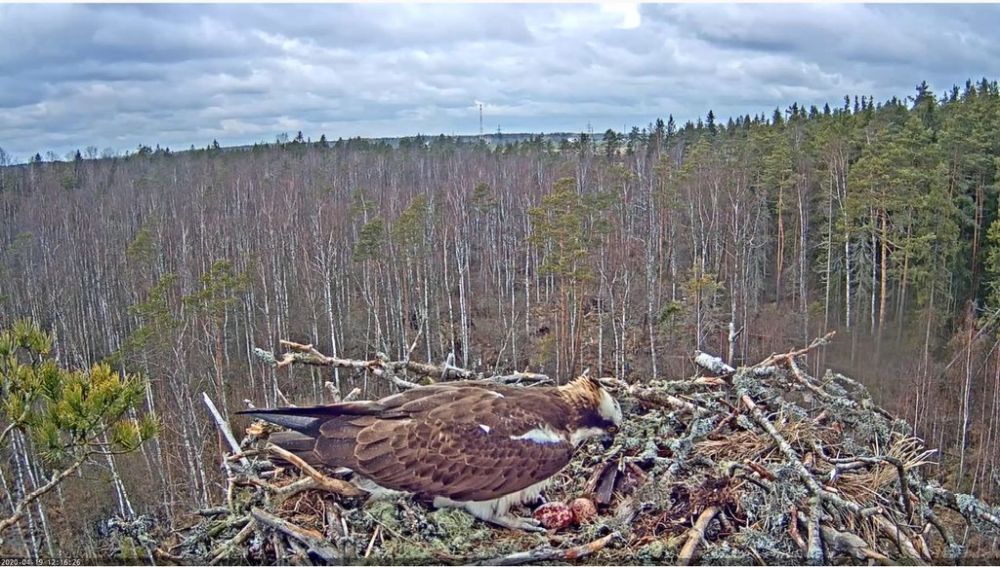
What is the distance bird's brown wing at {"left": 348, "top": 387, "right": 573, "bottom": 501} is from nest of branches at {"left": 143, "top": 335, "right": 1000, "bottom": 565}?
0.61ft

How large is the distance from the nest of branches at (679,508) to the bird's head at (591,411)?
7.3 inches

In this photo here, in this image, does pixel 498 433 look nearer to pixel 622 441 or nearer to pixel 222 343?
pixel 622 441

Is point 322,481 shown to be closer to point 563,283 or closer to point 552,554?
point 552,554

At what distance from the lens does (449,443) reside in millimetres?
4477

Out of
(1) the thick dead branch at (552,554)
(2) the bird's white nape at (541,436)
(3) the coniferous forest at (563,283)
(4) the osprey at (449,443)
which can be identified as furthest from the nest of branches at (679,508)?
(3) the coniferous forest at (563,283)

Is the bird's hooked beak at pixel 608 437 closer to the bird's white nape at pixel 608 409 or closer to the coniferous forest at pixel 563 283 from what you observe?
the bird's white nape at pixel 608 409

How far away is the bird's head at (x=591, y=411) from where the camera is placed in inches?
190

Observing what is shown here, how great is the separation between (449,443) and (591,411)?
3.29 feet

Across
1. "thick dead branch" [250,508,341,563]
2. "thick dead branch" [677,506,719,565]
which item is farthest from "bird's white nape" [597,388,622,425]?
"thick dead branch" [250,508,341,563]

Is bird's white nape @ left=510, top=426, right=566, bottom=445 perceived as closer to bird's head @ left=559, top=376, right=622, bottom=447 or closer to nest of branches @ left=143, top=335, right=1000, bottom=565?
bird's head @ left=559, top=376, right=622, bottom=447

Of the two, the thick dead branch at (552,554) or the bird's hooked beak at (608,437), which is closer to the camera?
the thick dead branch at (552,554)

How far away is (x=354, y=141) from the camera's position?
99000 mm

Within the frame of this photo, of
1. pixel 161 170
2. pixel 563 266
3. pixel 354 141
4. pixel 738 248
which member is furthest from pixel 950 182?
pixel 354 141

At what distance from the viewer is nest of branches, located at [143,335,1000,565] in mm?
4027
